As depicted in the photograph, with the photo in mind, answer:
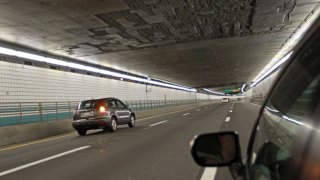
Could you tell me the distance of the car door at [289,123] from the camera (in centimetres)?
167

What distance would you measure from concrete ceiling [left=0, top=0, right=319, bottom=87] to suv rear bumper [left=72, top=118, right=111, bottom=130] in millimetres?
4546

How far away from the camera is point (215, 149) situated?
9.14ft

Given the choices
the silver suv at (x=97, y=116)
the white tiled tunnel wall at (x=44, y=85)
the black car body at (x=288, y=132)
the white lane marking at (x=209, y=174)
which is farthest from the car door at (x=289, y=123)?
the white tiled tunnel wall at (x=44, y=85)

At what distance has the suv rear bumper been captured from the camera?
743 inches

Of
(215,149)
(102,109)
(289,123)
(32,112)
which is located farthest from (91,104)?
(289,123)

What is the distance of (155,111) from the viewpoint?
4288 cm

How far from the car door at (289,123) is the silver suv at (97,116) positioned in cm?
1647

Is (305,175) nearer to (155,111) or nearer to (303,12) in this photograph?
(303,12)

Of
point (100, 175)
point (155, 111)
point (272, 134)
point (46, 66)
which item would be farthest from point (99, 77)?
point (272, 134)

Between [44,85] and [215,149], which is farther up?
[44,85]

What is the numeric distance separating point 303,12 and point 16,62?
1568cm

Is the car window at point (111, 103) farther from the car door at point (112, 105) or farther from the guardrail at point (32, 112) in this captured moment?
the guardrail at point (32, 112)

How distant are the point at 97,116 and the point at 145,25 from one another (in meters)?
5.63

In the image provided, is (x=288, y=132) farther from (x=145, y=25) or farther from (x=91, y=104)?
(x=145, y=25)
